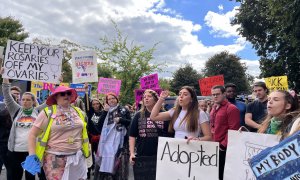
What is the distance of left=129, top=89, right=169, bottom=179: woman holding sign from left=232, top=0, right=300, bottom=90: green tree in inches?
412

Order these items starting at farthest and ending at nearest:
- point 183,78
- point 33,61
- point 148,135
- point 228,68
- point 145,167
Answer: point 228,68, point 183,78, point 33,61, point 148,135, point 145,167

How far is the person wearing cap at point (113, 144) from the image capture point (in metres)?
6.14

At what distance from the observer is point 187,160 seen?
4121 millimetres

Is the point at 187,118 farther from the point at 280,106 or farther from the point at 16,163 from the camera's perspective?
the point at 16,163

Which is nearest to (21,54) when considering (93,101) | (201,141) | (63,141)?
(93,101)

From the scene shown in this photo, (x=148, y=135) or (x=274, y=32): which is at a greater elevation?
(x=274, y=32)

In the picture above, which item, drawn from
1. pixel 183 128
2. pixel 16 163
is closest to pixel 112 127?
pixel 16 163

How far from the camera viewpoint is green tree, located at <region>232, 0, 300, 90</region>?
14.2 metres

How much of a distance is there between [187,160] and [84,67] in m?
4.02

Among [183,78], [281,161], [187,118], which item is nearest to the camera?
[281,161]

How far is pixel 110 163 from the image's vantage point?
613 centimetres

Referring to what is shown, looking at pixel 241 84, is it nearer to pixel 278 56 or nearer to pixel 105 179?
pixel 278 56

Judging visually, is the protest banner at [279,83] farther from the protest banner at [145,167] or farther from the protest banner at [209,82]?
the protest banner at [145,167]

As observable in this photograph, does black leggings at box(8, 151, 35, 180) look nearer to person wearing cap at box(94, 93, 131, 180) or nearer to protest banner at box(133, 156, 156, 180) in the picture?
person wearing cap at box(94, 93, 131, 180)
